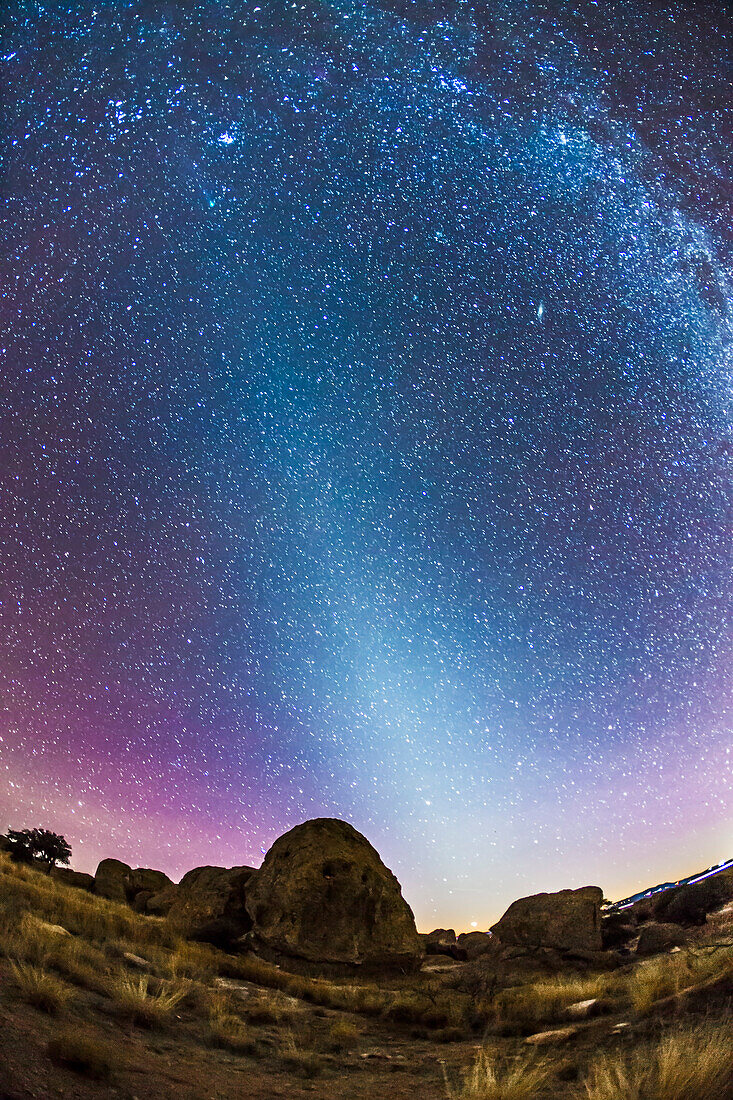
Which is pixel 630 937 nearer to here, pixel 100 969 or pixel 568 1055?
pixel 568 1055

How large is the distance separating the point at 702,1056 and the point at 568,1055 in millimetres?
2660

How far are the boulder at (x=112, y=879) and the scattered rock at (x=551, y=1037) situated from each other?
1976 centimetres

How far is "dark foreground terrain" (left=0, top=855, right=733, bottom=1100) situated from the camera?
3807 mm

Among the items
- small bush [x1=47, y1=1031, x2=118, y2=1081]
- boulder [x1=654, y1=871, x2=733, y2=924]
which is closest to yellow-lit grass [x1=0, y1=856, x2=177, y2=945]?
small bush [x1=47, y1=1031, x2=118, y2=1081]

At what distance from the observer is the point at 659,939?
59.0 ft

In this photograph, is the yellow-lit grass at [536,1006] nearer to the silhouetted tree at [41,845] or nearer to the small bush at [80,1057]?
the small bush at [80,1057]

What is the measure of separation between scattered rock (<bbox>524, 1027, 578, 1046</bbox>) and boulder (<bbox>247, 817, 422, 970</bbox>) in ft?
29.1

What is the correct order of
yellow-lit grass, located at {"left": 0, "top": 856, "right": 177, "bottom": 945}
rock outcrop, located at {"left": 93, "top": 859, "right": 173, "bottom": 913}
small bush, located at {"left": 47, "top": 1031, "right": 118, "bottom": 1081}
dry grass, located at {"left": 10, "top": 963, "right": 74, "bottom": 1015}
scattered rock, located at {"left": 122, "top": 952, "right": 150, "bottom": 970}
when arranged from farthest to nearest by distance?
rock outcrop, located at {"left": 93, "top": 859, "right": 173, "bottom": 913} < yellow-lit grass, located at {"left": 0, "top": 856, "right": 177, "bottom": 945} < scattered rock, located at {"left": 122, "top": 952, "right": 150, "bottom": 970} < dry grass, located at {"left": 10, "top": 963, "right": 74, "bottom": 1015} < small bush, located at {"left": 47, "top": 1031, "right": 118, "bottom": 1081}

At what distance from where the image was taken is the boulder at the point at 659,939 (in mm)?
17359

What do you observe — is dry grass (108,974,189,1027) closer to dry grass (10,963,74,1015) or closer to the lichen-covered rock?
dry grass (10,963,74,1015)

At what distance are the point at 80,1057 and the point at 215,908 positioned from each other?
14611 mm

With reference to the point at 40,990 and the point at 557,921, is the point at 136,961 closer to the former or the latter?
the point at 40,990

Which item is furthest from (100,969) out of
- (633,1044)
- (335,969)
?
(335,969)

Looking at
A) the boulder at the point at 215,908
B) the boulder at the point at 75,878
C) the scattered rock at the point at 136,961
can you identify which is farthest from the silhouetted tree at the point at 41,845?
the scattered rock at the point at 136,961
